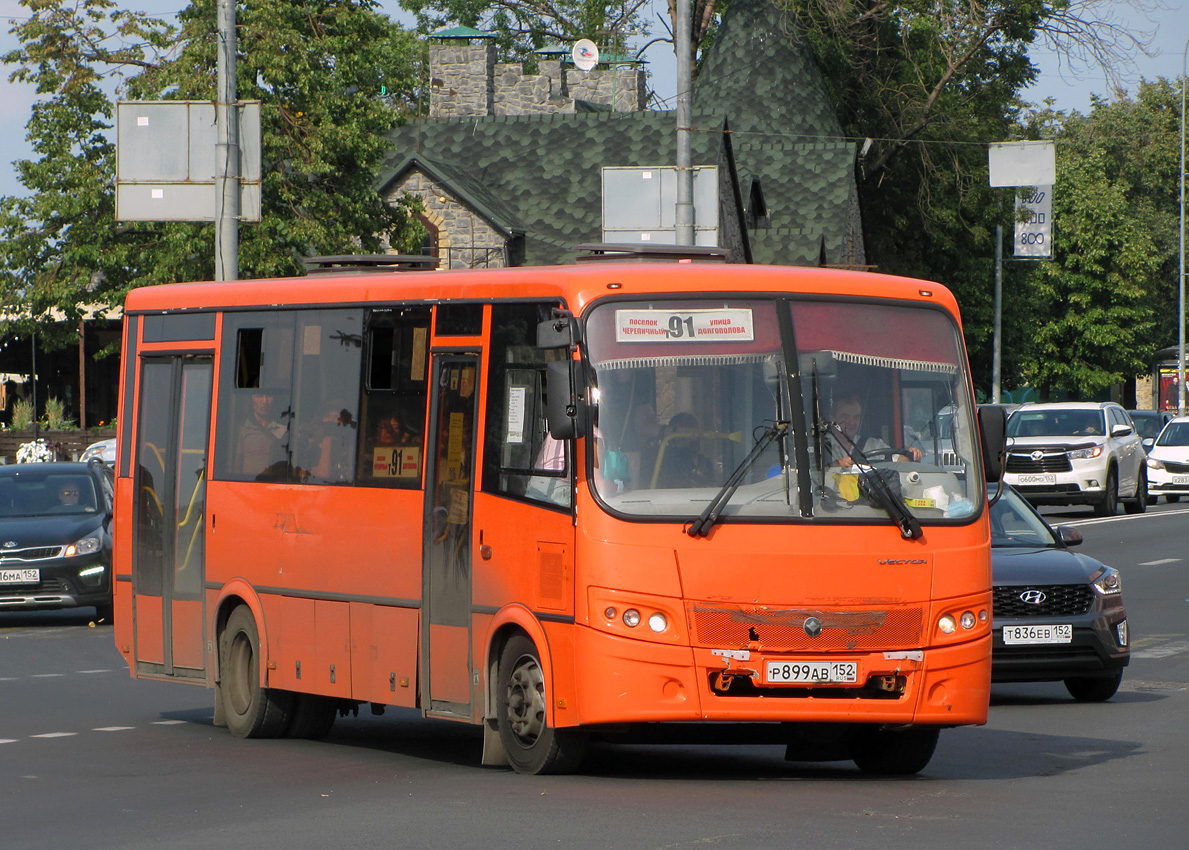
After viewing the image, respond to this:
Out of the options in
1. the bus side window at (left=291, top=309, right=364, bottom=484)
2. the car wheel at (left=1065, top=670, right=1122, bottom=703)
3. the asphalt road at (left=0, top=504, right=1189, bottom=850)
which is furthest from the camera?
the car wheel at (left=1065, top=670, right=1122, bottom=703)

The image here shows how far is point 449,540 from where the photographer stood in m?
10.6

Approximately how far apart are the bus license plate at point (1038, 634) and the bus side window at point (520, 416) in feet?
16.2

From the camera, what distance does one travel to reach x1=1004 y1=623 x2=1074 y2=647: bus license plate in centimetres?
1387

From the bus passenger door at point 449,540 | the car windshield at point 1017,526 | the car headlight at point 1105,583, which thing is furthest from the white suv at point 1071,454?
the bus passenger door at point 449,540

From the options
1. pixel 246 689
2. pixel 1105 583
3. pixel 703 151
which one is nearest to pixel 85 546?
pixel 246 689

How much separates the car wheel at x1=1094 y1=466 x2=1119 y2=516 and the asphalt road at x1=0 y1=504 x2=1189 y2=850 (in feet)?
68.6

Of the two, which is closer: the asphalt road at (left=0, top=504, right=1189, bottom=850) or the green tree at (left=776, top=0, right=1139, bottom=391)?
the asphalt road at (left=0, top=504, right=1189, bottom=850)

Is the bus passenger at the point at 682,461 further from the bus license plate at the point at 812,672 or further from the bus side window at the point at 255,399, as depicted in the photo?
the bus side window at the point at 255,399

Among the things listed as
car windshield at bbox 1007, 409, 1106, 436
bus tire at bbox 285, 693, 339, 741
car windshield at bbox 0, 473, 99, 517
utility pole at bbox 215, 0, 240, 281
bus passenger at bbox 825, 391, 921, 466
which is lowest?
bus tire at bbox 285, 693, 339, 741

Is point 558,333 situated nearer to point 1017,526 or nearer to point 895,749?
point 895,749

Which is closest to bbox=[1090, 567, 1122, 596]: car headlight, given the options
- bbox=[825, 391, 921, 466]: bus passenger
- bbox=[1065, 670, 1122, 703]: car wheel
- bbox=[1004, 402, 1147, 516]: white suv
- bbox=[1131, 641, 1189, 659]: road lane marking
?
bbox=[1065, 670, 1122, 703]: car wheel

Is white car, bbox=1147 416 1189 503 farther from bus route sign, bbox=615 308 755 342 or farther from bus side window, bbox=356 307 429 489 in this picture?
bus route sign, bbox=615 308 755 342

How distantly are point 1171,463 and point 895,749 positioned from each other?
111 feet

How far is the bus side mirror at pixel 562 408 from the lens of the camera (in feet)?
31.1
